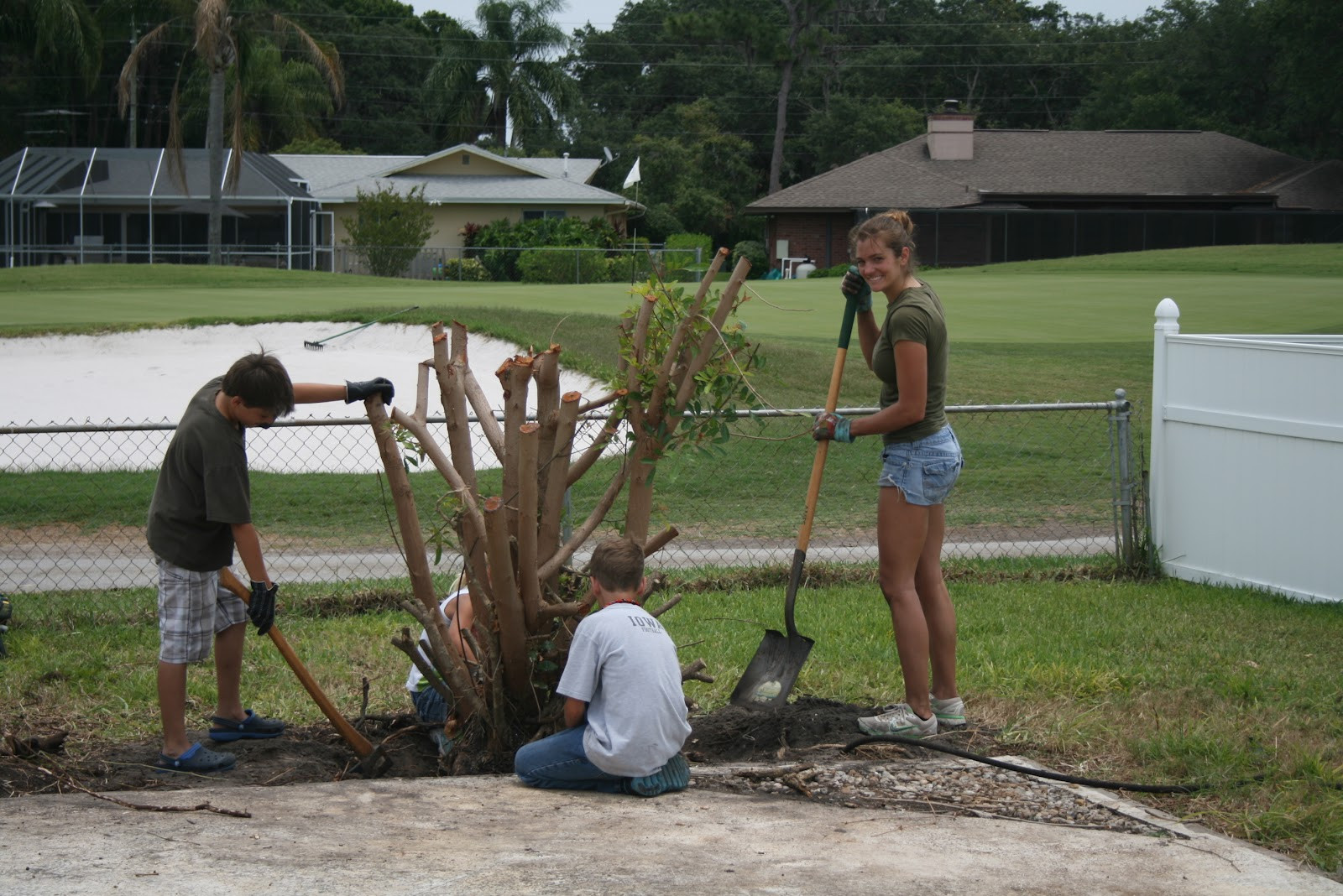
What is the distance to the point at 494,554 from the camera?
459cm

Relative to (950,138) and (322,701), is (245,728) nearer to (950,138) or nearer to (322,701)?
(322,701)

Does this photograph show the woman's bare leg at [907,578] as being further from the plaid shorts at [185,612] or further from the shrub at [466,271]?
the shrub at [466,271]

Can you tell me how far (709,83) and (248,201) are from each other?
26.4 m

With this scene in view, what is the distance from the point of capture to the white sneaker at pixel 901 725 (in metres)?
4.97

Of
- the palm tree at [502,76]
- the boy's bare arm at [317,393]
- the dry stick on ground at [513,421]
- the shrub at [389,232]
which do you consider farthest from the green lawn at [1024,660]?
the palm tree at [502,76]

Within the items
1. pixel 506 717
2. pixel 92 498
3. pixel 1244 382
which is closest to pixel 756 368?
pixel 506 717

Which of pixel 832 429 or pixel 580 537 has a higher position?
pixel 832 429

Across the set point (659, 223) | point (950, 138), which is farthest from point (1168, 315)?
point (659, 223)

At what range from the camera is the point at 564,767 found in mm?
4340

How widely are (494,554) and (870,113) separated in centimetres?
5403

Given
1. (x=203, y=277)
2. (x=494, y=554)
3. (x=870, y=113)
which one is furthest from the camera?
(x=870, y=113)

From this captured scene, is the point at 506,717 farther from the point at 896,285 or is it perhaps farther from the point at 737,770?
the point at 896,285

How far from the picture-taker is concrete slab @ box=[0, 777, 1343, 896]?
3.44 meters

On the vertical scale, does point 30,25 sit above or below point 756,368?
above
